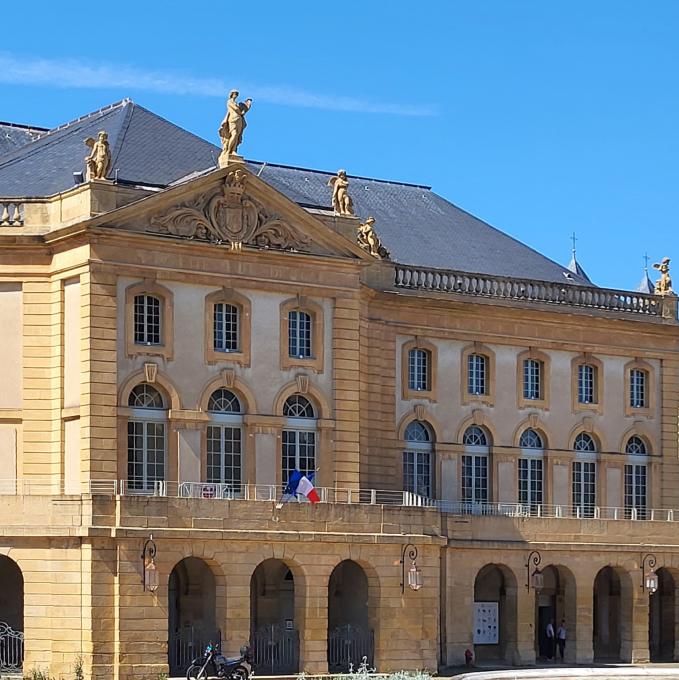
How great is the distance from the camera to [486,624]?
69562 mm

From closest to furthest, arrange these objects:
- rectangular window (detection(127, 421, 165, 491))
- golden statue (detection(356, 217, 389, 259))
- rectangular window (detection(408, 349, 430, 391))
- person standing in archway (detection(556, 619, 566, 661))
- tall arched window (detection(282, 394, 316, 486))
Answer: rectangular window (detection(127, 421, 165, 491)) → tall arched window (detection(282, 394, 316, 486)) → golden statue (detection(356, 217, 389, 259)) → person standing in archway (detection(556, 619, 566, 661)) → rectangular window (detection(408, 349, 430, 391))

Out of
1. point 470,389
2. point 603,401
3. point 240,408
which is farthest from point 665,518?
point 240,408

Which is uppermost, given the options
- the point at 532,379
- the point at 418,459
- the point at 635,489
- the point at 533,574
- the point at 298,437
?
the point at 532,379

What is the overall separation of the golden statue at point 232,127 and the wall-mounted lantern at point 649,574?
71.1 ft

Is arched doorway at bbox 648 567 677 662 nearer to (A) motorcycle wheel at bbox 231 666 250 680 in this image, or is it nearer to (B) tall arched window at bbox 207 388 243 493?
(B) tall arched window at bbox 207 388 243 493

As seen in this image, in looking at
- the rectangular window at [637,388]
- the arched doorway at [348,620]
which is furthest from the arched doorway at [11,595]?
the rectangular window at [637,388]

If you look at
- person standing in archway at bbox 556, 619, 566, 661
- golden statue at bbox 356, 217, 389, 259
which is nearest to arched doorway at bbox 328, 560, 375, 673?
person standing in archway at bbox 556, 619, 566, 661

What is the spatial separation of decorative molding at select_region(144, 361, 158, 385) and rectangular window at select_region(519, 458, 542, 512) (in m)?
17.1

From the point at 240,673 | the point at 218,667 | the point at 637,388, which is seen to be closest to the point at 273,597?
the point at 240,673

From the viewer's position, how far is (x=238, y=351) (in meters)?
63.7

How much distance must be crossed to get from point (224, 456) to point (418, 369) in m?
10.3

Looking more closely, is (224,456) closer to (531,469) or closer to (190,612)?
(190,612)

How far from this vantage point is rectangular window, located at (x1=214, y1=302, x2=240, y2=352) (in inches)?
2496

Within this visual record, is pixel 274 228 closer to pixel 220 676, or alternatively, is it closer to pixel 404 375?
pixel 404 375
